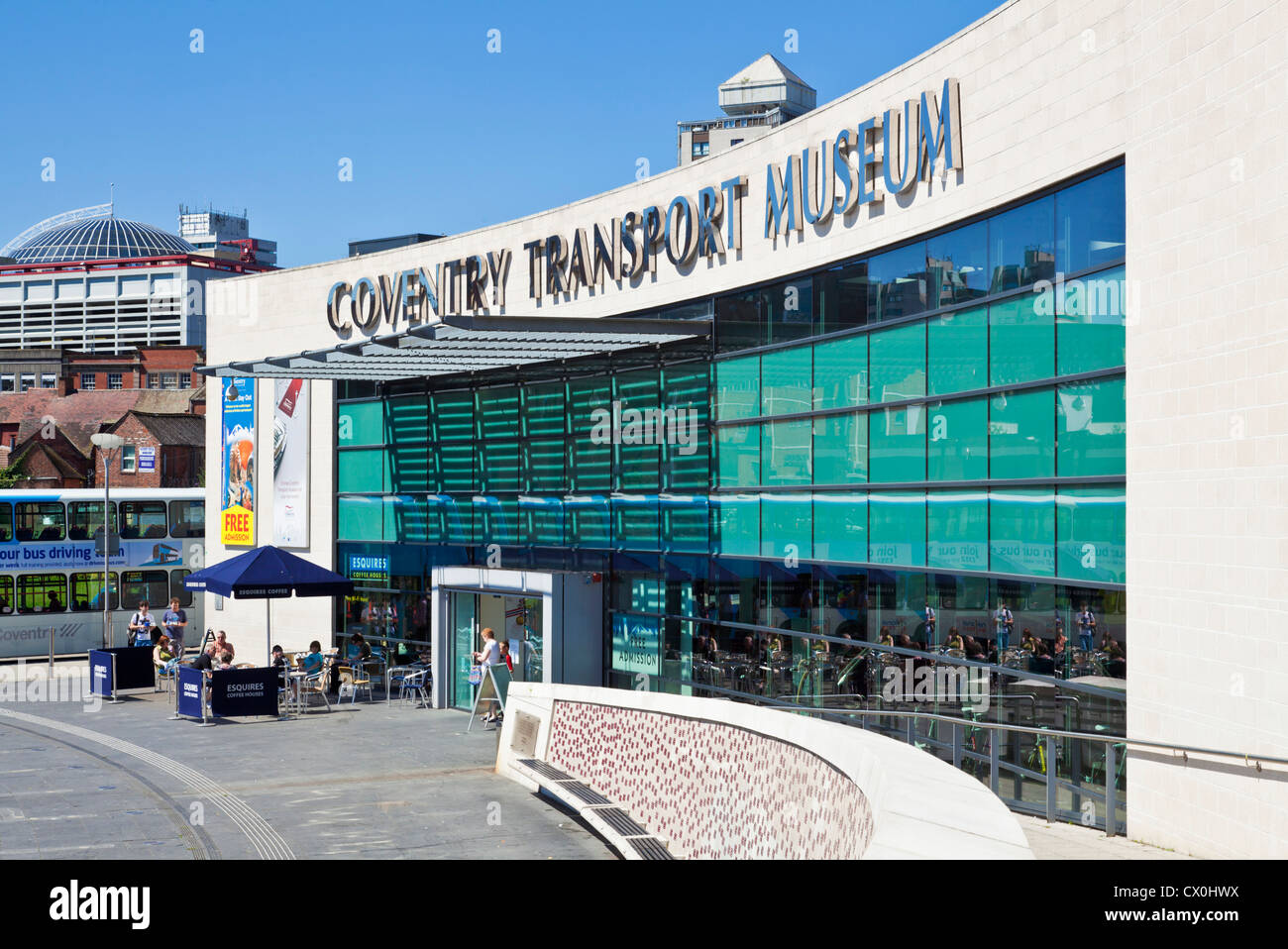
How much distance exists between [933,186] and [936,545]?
410 cm

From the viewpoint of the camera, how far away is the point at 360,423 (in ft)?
96.8

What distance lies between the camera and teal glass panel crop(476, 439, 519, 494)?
25.6 meters

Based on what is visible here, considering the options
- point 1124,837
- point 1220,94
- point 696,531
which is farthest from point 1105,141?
point 696,531

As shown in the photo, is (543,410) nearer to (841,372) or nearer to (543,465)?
(543,465)

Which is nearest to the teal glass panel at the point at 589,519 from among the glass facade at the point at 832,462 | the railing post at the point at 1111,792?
the glass facade at the point at 832,462

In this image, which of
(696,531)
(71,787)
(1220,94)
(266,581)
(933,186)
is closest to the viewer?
(1220,94)

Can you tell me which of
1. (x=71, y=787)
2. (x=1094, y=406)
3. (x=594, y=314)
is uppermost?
(x=594, y=314)

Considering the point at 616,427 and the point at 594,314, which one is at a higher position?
the point at 594,314

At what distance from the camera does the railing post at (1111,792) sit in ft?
40.1

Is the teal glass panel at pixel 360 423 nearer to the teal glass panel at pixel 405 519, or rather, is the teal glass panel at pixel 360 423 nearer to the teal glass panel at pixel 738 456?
the teal glass panel at pixel 405 519

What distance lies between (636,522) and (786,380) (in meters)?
4.52

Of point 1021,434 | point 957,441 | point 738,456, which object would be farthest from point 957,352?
point 738,456

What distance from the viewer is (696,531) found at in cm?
2136
